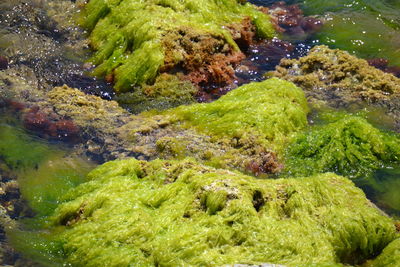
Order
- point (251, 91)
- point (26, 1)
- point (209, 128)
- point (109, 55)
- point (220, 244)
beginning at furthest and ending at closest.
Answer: point (26, 1) < point (109, 55) < point (251, 91) < point (209, 128) < point (220, 244)

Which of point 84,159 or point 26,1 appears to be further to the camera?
point 26,1

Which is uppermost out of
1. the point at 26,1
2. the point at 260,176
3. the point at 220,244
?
the point at 26,1

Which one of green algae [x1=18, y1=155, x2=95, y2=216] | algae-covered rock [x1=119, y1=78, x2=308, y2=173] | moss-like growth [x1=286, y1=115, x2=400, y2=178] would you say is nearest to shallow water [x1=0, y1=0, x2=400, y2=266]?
green algae [x1=18, y1=155, x2=95, y2=216]

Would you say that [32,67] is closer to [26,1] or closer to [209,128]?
[26,1]

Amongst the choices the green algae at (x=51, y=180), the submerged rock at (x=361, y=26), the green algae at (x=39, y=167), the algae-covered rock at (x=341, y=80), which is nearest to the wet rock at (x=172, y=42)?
the algae-covered rock at (x=341, y=80)

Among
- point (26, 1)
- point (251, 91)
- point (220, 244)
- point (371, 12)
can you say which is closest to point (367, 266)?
point (220, 244)

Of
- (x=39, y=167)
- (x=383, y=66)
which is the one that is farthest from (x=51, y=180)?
(x=383, y=66)

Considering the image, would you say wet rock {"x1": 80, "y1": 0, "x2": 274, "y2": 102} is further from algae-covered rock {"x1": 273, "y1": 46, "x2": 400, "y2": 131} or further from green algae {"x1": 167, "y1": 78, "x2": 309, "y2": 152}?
algae-covered rock {"x1": 273, "y1": 46, "x2": 400, "y2": 131}
